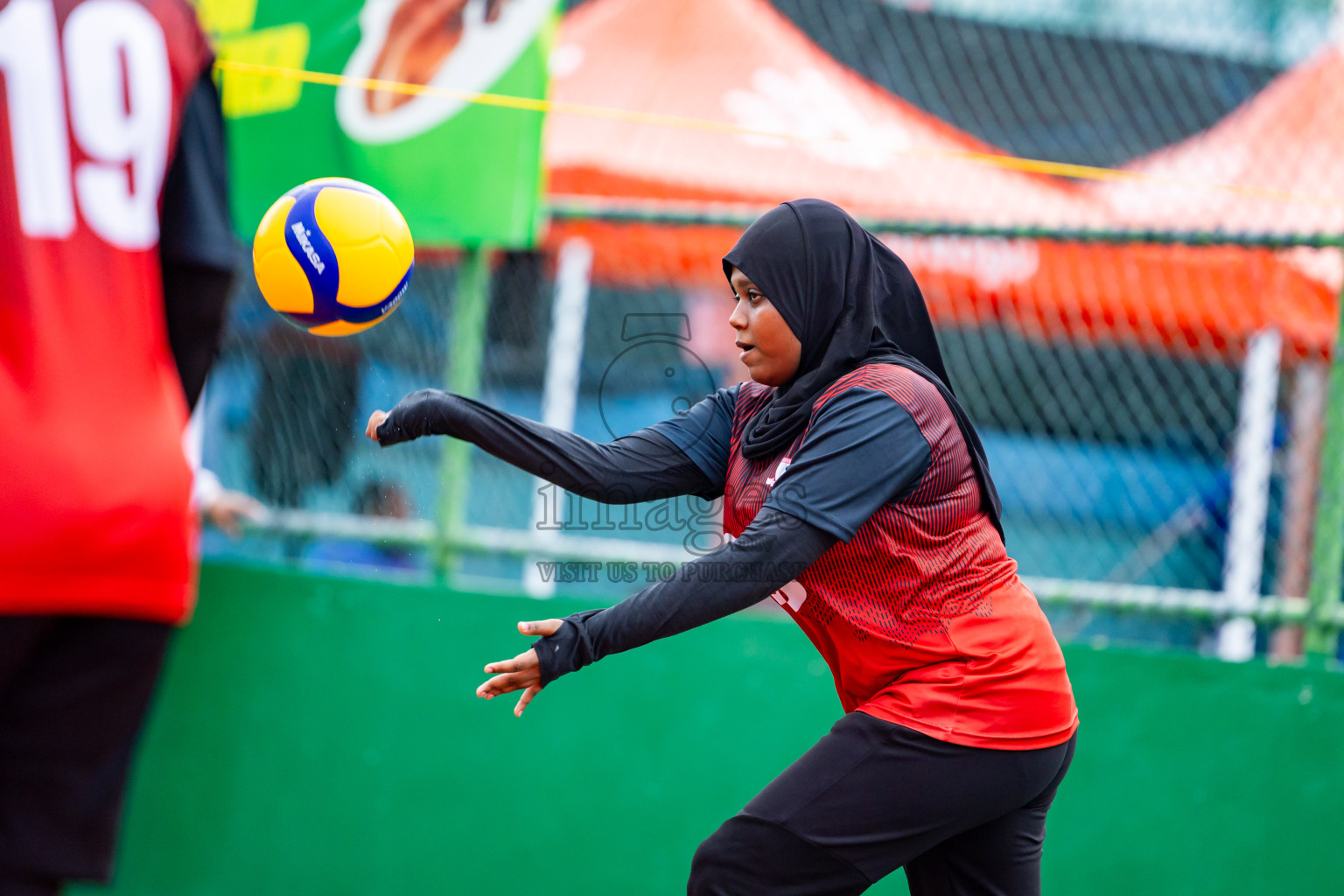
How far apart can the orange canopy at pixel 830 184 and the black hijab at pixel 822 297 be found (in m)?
1.55

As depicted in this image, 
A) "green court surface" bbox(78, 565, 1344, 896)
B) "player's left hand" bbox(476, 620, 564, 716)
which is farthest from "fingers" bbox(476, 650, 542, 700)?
"green court surface" bbox(78, 565, 1344, 896)

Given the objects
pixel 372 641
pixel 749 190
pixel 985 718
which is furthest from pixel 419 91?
pixel 985 718

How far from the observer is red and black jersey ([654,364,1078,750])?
7.72ft

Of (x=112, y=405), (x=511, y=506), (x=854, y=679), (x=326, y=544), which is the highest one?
(x=112, y=405)

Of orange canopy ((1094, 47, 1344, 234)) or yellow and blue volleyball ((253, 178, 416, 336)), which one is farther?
orange canopy ((1094, 47, 1344, 234))

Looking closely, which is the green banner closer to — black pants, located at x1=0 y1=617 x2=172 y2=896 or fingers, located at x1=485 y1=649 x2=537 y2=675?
black pants, located at x1=0 y1=617 x2=172 y2=896

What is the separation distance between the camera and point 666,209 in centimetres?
426

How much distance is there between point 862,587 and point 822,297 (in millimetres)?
630

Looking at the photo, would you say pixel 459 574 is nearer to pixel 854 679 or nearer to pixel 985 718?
pixel 854 679

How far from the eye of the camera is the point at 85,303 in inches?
101

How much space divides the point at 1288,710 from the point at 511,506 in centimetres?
284

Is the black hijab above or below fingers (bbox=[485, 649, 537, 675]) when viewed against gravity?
above

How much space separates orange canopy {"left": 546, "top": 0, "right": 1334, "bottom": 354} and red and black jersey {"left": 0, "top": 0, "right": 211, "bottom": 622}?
2304 mm

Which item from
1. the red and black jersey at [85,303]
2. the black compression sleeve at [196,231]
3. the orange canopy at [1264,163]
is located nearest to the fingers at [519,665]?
the red and black jersey at [85,303]
